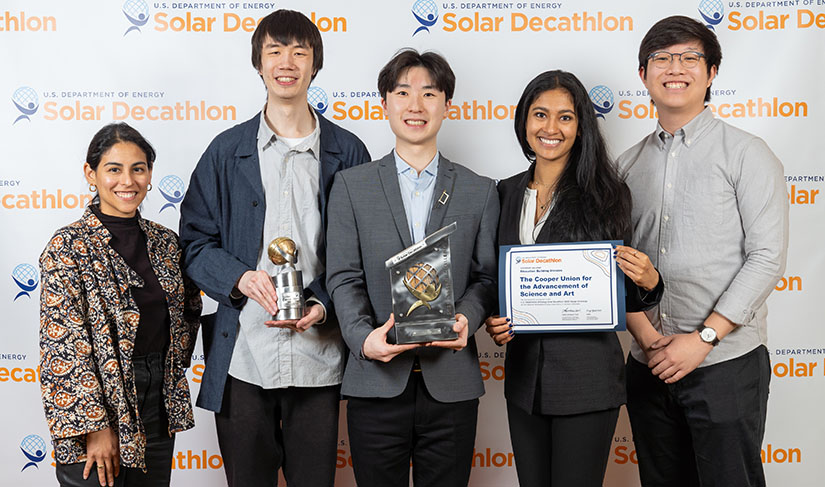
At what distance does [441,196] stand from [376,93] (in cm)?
124

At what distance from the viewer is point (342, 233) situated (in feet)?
6.69

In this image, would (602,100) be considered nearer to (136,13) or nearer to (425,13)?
(425,13)

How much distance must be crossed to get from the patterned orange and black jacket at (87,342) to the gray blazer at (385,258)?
647mm

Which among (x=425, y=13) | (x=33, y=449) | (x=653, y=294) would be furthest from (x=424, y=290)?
(x=33, y=449)

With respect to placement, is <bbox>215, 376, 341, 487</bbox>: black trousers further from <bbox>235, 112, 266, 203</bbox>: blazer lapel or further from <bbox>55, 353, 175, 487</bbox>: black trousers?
<bbox>235, 112, 266, 203</bbox>: blazer lapel

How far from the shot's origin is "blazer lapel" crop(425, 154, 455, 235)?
6.69 ft

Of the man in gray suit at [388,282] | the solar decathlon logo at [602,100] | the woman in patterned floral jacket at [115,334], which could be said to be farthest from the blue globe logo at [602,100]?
the woman in patterned floral jacket at [115,334]

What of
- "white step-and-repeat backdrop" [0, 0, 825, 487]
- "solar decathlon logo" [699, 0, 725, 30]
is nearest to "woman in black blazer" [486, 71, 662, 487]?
"white step-and-repeat backdrop" [0, 0, 825, 487]

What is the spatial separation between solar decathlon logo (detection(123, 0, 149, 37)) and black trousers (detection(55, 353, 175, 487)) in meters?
1.76

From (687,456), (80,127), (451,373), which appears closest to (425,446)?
(451,373)

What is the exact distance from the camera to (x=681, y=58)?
212cm

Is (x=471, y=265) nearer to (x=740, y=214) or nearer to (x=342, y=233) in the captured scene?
(x=342, y=233)

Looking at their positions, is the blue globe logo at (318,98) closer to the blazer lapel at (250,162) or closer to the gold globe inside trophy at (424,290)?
the blazer lapel at (250,162)

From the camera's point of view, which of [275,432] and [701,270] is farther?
[275,432]
